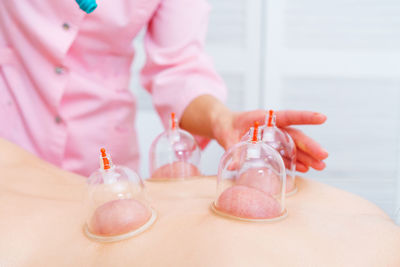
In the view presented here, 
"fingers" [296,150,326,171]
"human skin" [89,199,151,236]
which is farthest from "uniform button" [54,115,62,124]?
"fingers" [296,150,326,171]

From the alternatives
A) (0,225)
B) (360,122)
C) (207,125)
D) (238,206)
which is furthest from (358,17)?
(0,225)

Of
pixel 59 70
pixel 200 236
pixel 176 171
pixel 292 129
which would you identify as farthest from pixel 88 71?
pixel 200 236

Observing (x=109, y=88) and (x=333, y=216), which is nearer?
(x=333, y=216)

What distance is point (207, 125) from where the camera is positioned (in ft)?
3.34

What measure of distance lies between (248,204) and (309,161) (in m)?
0.30

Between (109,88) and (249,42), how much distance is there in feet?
4.27

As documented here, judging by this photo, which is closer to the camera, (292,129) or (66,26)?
(292,129)

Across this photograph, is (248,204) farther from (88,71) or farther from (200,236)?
(88,71)

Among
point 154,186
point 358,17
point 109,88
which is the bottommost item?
point 154,186

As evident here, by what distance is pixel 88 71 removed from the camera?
107cm

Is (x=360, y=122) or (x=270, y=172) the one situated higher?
(x=270, y=172)

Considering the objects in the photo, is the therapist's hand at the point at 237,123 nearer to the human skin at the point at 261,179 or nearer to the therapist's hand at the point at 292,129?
the therapist's hand at the point at 292,129

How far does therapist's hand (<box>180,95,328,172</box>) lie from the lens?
0.75 metres

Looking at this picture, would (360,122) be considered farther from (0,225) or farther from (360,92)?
(0,225)
